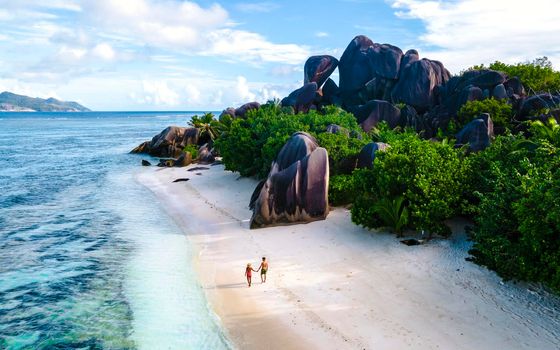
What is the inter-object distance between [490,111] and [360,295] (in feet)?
101

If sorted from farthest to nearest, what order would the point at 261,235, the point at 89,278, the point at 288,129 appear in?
the point at 288,129 → the point at 261,235 → the point at 89,278

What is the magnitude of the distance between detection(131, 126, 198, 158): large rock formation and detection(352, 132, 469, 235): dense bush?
4421 cm

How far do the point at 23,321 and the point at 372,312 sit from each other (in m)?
12.4

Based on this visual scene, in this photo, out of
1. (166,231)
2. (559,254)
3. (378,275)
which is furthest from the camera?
(166,231)

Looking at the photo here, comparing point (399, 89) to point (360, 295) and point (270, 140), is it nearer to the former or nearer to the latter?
point (270, 140)

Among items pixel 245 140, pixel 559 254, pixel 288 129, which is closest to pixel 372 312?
pixel 559 254

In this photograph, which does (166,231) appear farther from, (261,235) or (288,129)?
(288,129)

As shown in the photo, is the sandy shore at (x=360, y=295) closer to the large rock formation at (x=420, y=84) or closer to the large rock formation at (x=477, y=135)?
the large rock formation at (x=477, y=135)

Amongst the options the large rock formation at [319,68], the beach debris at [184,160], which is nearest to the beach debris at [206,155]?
the beach debris at [184,160]

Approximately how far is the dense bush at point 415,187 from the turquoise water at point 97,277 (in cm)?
935

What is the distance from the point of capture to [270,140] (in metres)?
32.1

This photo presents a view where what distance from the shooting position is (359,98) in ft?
204

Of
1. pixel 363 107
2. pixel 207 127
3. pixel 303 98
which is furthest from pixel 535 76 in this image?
pixel 207 127

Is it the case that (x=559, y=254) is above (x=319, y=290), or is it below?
above
